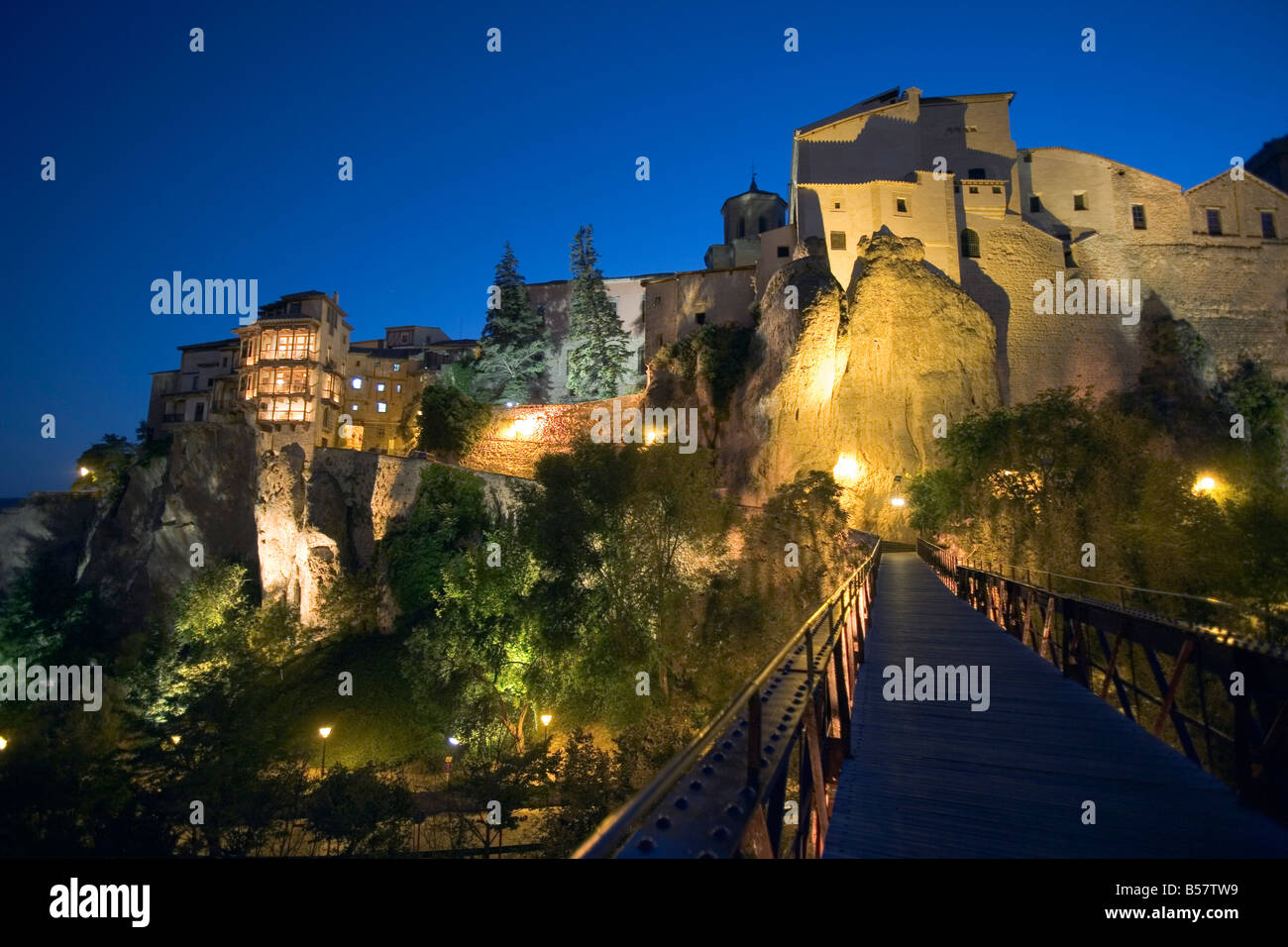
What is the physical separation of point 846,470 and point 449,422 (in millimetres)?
21139

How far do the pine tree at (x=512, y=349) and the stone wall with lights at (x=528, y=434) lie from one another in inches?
207

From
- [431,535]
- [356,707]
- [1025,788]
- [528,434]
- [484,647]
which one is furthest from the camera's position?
[528,434]

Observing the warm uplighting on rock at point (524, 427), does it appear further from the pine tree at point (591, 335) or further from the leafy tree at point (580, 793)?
the leafy tree at point (580, 793)

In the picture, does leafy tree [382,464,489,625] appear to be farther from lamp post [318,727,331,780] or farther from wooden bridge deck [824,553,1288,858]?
wooden bridge deck [824,553,1288,858]

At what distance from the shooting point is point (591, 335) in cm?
4006

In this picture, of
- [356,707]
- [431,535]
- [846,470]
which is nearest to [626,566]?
[431,535]

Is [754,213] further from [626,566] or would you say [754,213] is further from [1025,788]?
[1025,788]

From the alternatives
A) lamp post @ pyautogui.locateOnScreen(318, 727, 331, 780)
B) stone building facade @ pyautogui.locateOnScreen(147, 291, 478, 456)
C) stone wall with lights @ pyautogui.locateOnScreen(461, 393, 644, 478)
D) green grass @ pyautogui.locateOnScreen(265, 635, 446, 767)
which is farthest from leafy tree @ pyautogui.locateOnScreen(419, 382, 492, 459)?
lamp post @ pyautogui.locateOnScreen(318, 727, 331, 780)

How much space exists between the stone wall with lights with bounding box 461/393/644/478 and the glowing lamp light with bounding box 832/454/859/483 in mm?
10870

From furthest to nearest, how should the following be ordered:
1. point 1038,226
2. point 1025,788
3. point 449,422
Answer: point 1038,226 → point 449,422 → point 1025,788

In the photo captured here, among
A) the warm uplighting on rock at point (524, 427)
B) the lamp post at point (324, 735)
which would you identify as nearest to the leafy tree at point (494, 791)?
the lamp post at point (324, 735)

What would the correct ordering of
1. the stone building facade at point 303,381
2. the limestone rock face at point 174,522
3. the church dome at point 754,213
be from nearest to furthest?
the limestone rock face at point 174,522 < the stone building facade at point 303,381 < the church dome at point 754,213

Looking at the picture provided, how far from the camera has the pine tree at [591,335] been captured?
3931 centimetres

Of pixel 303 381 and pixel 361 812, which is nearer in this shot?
pixel 361 812
